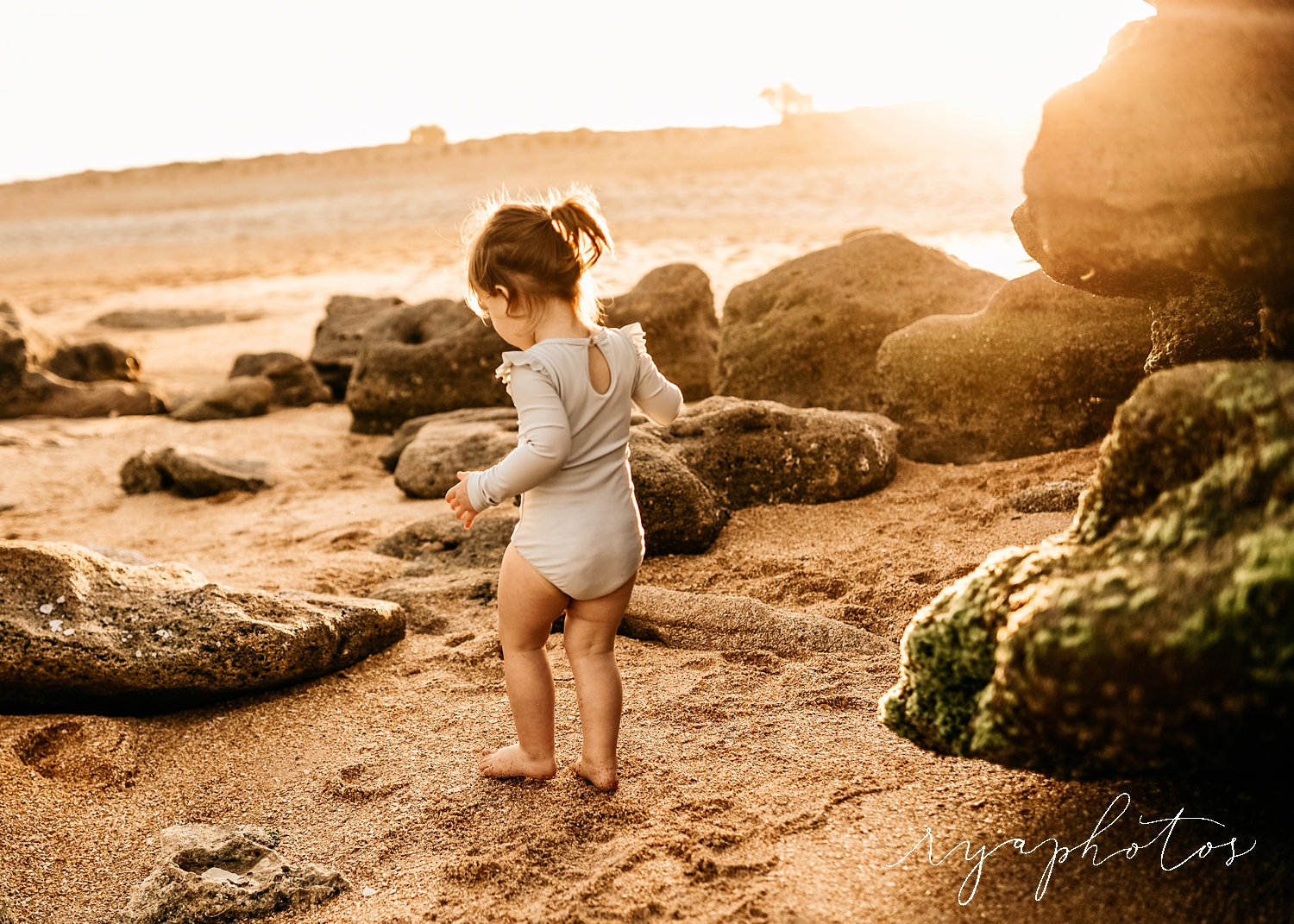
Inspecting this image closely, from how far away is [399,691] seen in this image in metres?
3.63

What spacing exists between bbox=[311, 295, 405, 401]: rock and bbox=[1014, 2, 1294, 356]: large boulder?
7.45 m

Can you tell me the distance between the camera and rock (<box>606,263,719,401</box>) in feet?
24.3

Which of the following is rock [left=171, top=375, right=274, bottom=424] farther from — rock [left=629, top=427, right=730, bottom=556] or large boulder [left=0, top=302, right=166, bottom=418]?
rock [left=629, top=427, right=730, bottom=556]

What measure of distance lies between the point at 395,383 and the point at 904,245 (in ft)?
11.8

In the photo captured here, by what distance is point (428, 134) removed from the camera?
2180 inches

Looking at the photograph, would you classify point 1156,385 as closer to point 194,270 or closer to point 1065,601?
point 1065,601

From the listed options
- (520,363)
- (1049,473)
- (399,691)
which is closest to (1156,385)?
(520,363)

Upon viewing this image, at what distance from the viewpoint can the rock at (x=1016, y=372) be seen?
195 inches

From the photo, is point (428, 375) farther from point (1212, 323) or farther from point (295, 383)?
point (1212, 323)

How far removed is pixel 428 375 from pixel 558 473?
5007 mm

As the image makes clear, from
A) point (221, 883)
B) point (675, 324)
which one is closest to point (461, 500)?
point (221, 883)

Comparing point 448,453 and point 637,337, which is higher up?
point 637,337

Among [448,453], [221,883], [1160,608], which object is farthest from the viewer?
[448,453]

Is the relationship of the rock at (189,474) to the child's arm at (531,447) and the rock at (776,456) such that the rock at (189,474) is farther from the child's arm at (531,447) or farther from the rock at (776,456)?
the child's arm at (531,447)
